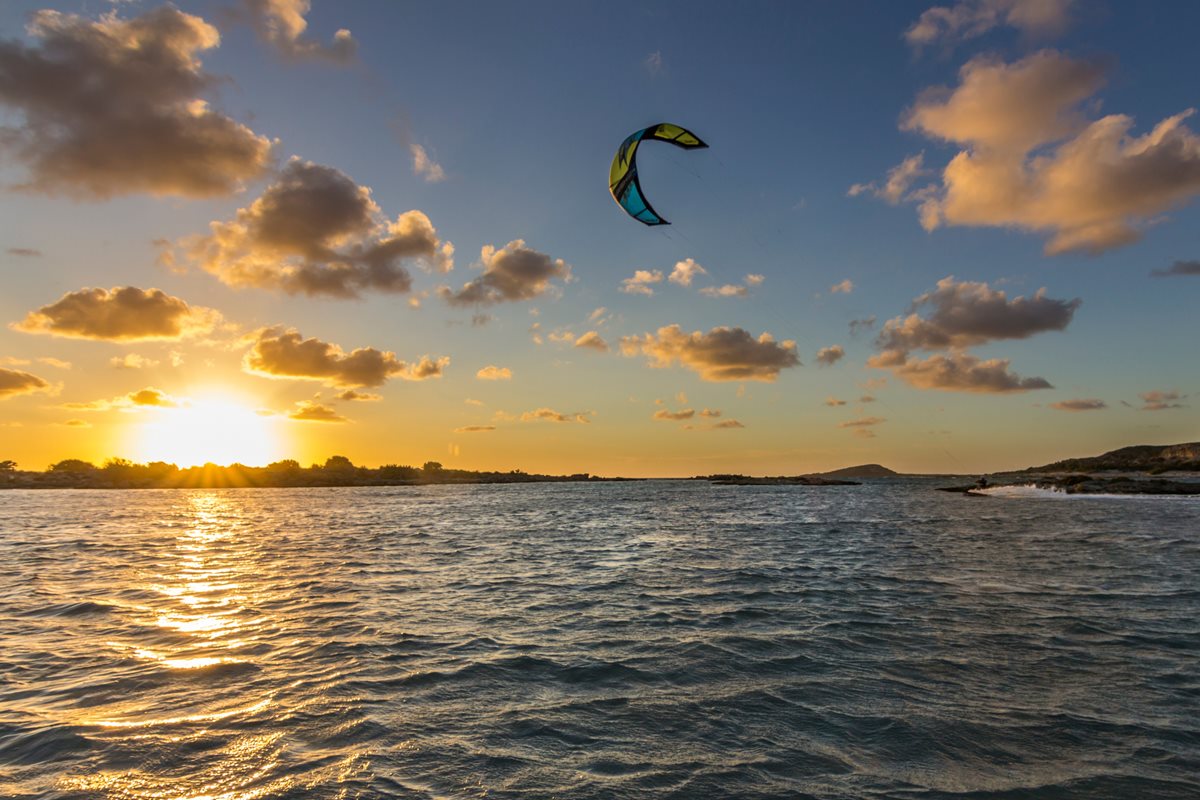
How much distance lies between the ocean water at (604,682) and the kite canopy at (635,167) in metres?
13.5

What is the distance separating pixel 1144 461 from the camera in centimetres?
15575

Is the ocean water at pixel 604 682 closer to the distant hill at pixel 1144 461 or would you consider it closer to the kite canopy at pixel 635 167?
the kite canopy at pixel 635 167

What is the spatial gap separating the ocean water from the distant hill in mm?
153163

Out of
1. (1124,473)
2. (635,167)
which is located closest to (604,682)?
(635,167)

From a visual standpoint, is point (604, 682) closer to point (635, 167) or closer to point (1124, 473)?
point (635, 167)

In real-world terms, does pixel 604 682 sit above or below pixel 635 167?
below

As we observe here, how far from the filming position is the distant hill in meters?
134

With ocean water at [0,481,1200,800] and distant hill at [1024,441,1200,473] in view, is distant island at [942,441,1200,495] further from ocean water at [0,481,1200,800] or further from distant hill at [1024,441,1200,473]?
ocean water at [0,481,1200,800]

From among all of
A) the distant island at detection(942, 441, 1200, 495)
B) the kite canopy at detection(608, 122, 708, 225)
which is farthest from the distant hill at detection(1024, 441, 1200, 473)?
the kite canopy at detection(608, 122, 708, 225)

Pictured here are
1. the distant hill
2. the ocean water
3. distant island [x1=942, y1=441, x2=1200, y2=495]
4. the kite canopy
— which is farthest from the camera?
the distant hill

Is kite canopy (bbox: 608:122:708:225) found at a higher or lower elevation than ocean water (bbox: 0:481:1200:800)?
higher

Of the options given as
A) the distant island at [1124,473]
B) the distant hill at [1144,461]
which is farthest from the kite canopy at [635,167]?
the distant hill at [1144,461]

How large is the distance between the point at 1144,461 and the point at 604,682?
8016 inches

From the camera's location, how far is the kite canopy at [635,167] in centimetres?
2291
